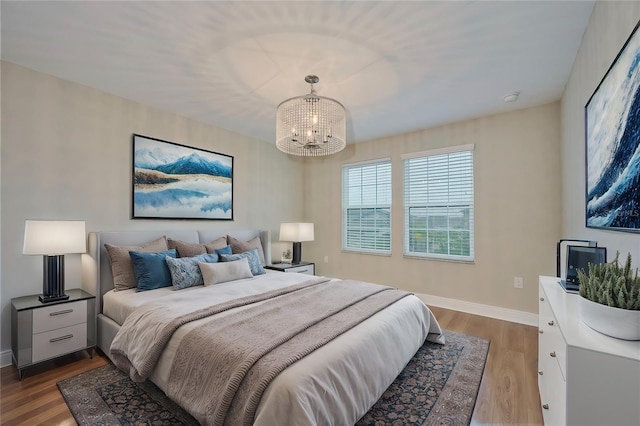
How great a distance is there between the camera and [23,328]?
7.31 feet

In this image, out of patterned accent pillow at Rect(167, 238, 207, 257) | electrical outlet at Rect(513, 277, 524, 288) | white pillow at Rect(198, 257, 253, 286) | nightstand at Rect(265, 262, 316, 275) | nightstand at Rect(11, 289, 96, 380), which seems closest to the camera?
nightstand at Rect(11, 289, 96, 380)

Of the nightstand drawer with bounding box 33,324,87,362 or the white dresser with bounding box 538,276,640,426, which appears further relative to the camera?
the nightstand drawer with bounding box 33,324,87,362

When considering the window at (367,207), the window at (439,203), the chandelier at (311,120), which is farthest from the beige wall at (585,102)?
the window at (367,207)

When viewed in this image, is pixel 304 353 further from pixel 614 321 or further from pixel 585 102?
pixel 585 102

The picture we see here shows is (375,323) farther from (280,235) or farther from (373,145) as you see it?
(373,145)

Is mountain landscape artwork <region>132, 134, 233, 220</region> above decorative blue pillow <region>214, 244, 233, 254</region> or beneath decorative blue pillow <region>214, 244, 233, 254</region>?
above

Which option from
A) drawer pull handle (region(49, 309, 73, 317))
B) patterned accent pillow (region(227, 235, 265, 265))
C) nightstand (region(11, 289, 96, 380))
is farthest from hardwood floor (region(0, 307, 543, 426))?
patterned accent pillow (region(227, 235, 265, 265))

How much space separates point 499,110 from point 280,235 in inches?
136

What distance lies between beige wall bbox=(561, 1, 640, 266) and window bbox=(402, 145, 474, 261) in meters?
1.02

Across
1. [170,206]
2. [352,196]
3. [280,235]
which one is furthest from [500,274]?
[170,206]

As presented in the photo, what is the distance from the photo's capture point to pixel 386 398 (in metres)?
1.94

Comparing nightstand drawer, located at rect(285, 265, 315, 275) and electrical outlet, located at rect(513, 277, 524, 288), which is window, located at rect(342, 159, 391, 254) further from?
electrical outlet, located at rect(513, 277, 524, 288)

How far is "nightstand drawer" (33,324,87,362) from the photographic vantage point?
2.27 metres

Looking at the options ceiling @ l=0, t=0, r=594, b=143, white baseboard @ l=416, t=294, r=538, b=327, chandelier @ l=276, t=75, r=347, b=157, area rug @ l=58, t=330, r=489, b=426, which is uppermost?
ceiling @ l=0, t=0, r=594, b=143
